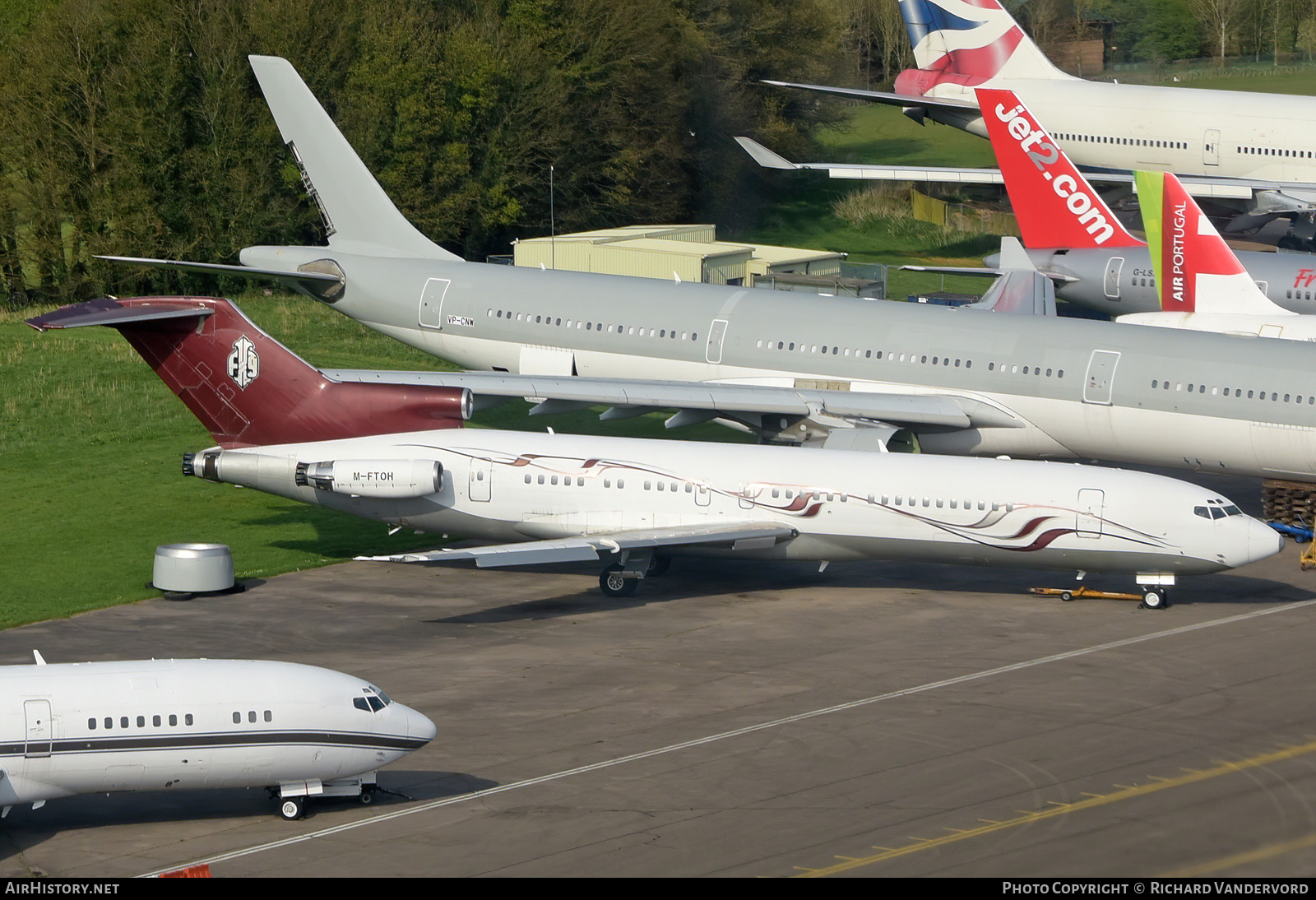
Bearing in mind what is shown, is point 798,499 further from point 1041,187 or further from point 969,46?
point 969,46

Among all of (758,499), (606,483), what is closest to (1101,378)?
(758,499)

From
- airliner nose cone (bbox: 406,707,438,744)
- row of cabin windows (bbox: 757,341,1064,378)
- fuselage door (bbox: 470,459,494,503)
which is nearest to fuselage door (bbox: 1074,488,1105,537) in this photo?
row of cabin windows (bbox: 757,341,1064,378)

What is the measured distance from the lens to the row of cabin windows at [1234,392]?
3984 centimetres

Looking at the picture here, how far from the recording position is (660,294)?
161 ft

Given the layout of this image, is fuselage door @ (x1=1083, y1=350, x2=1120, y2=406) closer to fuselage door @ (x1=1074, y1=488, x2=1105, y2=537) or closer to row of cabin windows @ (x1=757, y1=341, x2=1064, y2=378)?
row of cabin windows @ (x1=757, y1=341, x2=1064, y2=378)

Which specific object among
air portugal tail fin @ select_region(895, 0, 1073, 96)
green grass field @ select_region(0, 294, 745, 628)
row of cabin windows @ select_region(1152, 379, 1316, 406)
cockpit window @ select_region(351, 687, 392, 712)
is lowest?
green grass field @ select_region(0, 294, 745, 628)

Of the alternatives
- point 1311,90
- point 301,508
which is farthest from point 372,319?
point 1311,90

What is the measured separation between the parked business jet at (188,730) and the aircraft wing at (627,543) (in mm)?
10811

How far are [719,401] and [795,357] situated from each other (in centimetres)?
389

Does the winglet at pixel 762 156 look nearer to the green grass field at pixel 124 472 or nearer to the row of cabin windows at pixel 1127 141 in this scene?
the green grass field at pixel 124 472

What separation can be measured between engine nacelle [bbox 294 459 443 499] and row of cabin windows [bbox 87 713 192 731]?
14.4 metres

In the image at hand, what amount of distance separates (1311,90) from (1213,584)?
117 metres

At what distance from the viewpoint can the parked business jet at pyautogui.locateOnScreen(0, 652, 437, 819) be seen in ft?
73.1
